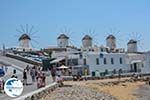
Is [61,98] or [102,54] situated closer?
[61,98]

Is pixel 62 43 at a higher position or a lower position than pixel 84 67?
higher

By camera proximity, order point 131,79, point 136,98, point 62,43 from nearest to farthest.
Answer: point 136,98 → point 131,79 → point 62,43

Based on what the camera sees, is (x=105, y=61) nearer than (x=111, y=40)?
Yes

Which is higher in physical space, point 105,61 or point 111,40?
point 111,40

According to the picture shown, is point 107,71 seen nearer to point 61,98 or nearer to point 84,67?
point 84,67

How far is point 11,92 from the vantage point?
11328 millimetres

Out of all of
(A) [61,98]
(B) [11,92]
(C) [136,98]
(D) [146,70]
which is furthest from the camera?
(D) [146,70]

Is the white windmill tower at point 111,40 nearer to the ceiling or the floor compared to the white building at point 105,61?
nearer to the ceiling

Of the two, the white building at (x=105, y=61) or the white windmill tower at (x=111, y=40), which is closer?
the white building at (x=105, y=61)

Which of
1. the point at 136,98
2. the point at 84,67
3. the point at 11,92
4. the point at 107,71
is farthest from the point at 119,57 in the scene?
the point at 11,92

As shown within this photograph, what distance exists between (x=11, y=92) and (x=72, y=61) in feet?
192

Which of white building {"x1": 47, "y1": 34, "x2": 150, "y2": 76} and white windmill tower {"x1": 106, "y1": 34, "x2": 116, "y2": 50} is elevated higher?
white windmill tower {"x1": 106, "y1": 34, "x2": 116, "y2": 50}

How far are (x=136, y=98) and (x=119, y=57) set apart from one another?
35014 mm

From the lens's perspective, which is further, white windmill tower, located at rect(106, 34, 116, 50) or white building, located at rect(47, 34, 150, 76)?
white windmill tower, located at rect(106, 34, 116, 50)
